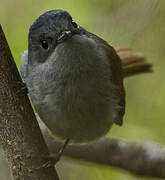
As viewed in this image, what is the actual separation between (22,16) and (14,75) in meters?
2.37

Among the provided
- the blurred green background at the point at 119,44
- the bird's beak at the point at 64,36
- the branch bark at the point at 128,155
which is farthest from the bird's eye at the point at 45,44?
the branch bark at the point at 128,155

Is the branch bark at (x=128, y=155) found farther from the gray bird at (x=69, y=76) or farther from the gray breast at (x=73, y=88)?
the gray breast at (x=73, y=88)

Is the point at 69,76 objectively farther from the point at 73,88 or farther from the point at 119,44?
the point at 119,44

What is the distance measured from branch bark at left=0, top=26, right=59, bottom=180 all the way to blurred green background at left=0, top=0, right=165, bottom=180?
115 centimetres

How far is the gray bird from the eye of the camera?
2.99 m

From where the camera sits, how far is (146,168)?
464 centimetres

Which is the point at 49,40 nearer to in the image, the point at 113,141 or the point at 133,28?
the point at 133,28

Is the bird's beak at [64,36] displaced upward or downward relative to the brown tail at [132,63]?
upward

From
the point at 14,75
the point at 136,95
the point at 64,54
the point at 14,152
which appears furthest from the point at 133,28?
the point at 136,95

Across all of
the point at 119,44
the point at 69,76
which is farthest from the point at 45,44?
the point at 119,44

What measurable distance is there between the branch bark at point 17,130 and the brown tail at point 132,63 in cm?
190

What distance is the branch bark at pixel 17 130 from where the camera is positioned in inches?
111

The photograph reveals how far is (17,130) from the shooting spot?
9.34ft

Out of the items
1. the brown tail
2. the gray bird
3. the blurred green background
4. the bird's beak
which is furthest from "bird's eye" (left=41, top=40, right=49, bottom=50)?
the brown tail
